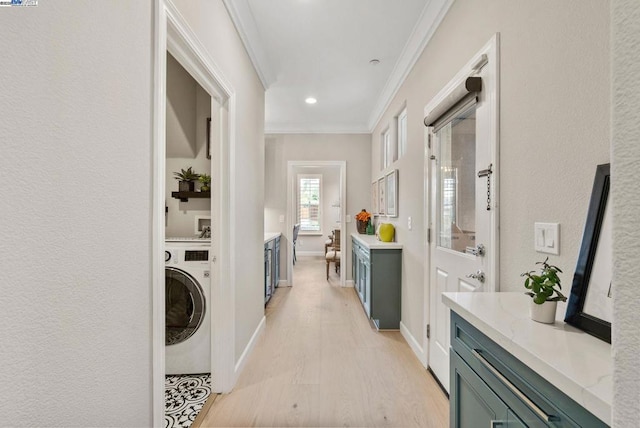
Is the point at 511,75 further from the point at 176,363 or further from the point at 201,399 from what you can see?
the point at 176,363

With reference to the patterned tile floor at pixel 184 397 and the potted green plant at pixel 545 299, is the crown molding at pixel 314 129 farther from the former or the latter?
the potted green plant at pixel 545 299

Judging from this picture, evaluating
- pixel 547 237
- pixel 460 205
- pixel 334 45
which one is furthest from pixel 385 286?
pixel 334 45

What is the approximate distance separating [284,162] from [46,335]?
4.62 meters

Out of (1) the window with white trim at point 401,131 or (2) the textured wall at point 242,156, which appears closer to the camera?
(2) the textured wall at point 242,156

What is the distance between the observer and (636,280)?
400 mm

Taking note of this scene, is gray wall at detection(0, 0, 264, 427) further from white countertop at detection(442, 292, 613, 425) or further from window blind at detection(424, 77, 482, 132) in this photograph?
window blind at detection(424, 77, 482, 132)

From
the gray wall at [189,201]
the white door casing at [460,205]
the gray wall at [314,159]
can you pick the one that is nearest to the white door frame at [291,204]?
the gray wall at [314,159]

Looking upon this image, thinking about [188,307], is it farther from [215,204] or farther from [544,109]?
[544,109]

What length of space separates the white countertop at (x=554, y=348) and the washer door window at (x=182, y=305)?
175cm

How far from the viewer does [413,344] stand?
2756 mm

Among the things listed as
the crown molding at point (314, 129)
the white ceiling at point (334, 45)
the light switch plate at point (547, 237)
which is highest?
the white ceiling at point (334, 45)

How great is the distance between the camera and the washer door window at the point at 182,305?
2178 millimetres

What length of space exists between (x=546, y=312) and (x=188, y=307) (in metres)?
2.17

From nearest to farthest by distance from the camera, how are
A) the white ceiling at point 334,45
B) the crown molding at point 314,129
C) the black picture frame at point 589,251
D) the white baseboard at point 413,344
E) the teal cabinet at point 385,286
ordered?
the black picture frame at point 589,251
the white ceiling at point 334,45
the white baseboard at point 413,344
the teal cabinet at point 385,286
the crown molding at point 314,129
